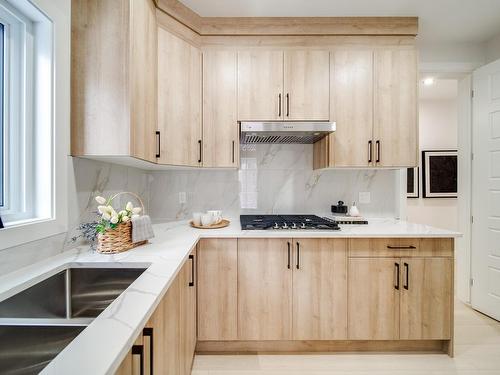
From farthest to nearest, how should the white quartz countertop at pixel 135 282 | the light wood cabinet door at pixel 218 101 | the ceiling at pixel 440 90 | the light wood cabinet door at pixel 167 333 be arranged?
the ceiling at pixel 440 90 < the light wood cabinet door at pixel 218 101 < the light wood cabinet door at pixel 167 333 < the white quartz countertop at pixel 135 282

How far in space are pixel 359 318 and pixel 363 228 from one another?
0.65 meters

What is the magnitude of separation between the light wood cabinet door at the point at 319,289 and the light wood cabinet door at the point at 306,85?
102cm

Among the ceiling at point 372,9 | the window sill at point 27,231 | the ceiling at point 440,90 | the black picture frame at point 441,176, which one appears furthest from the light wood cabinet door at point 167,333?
the black picture frame at point 441,176

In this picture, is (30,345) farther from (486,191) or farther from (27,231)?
(486,191)

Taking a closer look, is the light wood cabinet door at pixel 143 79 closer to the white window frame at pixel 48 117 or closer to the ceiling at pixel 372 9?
the white window frame at pixel 48 117

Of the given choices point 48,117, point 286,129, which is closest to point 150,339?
point 48,117

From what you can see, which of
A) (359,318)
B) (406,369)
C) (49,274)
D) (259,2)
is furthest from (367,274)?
(259,2)

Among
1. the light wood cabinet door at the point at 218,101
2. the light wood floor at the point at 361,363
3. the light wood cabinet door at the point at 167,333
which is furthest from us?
the light wood cabinet door at the point at 218,101

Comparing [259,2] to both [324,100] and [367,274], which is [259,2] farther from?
[367,274]

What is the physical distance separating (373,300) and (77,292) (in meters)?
1.85

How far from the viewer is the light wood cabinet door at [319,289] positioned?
5.95 feet

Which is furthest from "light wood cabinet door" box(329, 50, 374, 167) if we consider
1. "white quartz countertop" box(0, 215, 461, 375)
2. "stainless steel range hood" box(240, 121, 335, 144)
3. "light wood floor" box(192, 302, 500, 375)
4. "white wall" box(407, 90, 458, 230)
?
"white wall" box(407, 90, 458, 230)

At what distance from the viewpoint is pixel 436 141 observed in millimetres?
3818

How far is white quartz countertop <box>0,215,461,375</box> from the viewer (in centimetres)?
54
